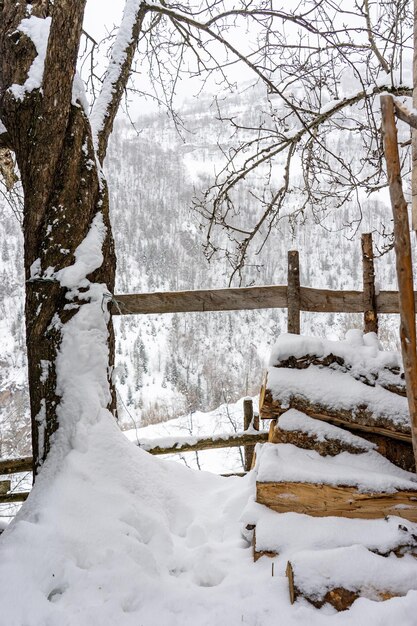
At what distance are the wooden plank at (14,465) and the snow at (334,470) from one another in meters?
2.76

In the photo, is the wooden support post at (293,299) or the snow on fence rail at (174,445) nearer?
the snow on fence rail at (174,445)

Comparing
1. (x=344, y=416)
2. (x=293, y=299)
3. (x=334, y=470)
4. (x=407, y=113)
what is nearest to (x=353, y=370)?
(x=344, y=416)

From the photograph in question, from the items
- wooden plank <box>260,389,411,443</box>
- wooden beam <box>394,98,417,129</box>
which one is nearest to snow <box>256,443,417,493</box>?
wooden plank <box>260,389,411,443</box>

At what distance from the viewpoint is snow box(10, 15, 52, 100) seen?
8.55 feet

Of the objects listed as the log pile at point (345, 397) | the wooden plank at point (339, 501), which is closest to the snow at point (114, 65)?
the log pile at point (345, 397)

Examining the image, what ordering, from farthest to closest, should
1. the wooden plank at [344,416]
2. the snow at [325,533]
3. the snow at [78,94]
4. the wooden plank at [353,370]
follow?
the snow at [78,94] → the wooden plank at [353,370] → the wooden plank at [344,416] → the snow at [325,533]

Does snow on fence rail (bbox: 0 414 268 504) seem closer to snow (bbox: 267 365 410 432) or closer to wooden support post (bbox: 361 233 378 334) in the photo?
wooden support post (bbox: 361 233 378 334)

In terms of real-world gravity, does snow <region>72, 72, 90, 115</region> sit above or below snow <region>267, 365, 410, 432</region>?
above

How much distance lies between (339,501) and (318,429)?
0.39 metres

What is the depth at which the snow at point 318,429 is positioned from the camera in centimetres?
241

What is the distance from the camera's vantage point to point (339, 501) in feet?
7.18

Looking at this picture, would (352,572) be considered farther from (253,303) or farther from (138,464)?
(253,303)

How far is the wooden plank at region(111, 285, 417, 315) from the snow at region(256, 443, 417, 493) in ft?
6.44

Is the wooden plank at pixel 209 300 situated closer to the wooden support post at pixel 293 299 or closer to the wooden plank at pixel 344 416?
the wooden support post at pixel 293 299
